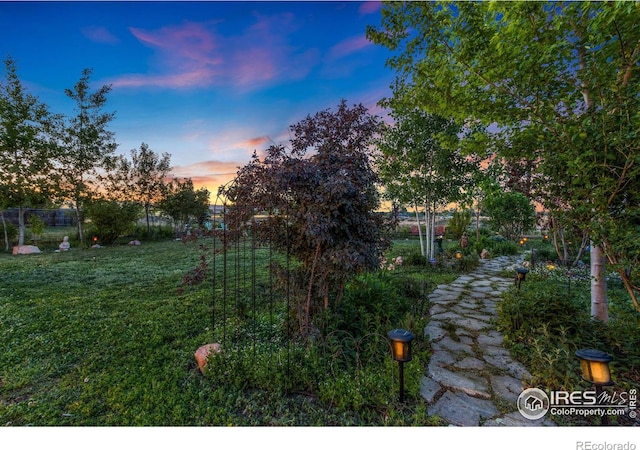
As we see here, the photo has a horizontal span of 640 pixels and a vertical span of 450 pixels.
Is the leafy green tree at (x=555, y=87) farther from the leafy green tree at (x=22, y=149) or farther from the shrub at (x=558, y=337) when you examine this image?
the leafy green tree at (x=22, y=149)

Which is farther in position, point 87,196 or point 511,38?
point 87,196

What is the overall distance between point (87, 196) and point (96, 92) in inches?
180

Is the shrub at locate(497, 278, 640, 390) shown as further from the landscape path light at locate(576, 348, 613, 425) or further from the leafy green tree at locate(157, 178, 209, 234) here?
the leafy green tree at locate(157, 178, 209, 234)

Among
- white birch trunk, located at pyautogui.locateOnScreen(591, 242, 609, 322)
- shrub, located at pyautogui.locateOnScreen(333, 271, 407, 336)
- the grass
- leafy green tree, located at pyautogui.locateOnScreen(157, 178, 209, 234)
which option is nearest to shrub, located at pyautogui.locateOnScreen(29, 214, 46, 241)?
leafy green tree, located at pyautogui.locateOnScreen(157, 178, 209, 234)

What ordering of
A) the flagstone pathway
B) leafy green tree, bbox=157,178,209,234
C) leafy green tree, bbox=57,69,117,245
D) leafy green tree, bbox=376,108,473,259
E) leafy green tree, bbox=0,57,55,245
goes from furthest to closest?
leafy green tree, bbox=157,178,209,234 < leafy green tree, bbox=57,69,117,245 < leafy green tree, bbox=0,57,55,245 < leafy green tree, bbox=376,108,473,259 < the flagstone pathway

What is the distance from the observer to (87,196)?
11.9 meters

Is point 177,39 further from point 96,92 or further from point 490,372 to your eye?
point 96,92

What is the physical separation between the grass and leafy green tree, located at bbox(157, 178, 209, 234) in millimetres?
10458

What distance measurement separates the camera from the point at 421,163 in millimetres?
6211

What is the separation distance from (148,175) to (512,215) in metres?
17.6

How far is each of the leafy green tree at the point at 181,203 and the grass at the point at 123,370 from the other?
10.5 metres

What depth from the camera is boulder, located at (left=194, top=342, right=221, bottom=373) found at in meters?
2.40

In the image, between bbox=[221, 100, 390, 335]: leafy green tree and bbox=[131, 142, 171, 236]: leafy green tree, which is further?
bbox=[131, 142, 171, 236]: leafy green tree

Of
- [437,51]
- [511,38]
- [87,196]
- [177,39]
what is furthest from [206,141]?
[87,196]
